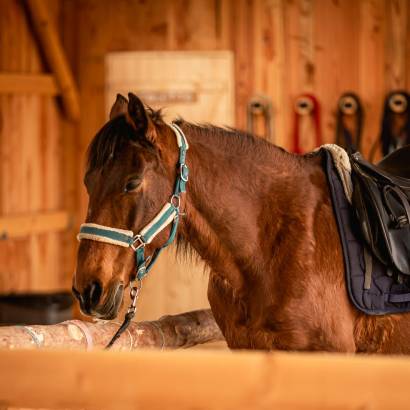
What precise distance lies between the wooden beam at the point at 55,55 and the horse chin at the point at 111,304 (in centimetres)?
380

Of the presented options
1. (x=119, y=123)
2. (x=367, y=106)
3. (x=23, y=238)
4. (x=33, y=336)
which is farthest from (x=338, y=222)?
(x=23, y=238)

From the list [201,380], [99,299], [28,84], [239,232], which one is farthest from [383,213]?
[28,84]

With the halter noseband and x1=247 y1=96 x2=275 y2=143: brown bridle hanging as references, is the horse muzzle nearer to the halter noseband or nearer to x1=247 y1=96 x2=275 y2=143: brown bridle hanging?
the halter noseband

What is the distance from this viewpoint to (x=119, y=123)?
2.15 meters

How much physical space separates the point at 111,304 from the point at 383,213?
777mm

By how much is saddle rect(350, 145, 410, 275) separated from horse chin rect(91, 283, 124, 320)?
26.5 inches

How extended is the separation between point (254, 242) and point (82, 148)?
4.03 metres

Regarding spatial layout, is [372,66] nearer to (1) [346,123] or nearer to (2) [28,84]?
(1) [346,123]

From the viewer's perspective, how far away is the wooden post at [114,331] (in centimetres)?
229

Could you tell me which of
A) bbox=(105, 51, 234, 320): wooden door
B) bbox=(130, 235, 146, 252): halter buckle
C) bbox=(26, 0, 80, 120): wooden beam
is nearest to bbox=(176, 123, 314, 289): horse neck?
bbox=(130, 235, 146, 252): halter buckle

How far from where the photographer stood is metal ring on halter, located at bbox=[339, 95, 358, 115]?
17.8 feet

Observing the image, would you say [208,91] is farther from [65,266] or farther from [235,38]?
[65,266]

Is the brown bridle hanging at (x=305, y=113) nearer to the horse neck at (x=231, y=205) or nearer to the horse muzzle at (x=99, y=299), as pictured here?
the horse neck at (x=231, y=205)

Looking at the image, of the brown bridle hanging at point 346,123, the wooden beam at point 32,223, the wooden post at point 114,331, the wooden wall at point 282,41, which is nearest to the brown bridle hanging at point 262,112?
the wooden wall at point 282,41
